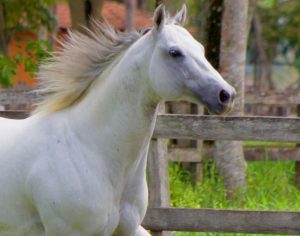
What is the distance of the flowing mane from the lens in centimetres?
519

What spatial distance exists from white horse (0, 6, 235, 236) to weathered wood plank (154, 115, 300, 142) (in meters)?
1.44

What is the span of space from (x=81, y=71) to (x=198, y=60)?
768 millimetres

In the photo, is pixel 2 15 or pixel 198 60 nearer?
pixel 198 60

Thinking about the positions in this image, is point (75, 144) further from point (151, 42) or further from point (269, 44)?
point (269, 44)

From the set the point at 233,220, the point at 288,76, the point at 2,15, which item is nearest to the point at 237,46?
the point at 233,220

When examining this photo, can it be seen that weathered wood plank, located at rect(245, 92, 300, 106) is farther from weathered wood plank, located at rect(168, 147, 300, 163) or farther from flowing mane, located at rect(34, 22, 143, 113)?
flowing mane, located at rect(34, 22, 143, 113)

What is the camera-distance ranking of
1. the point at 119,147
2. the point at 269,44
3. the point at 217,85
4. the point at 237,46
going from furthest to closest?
the point at 269,44 → the point at 237,46 → the point at 119,147 → the point at 217,85

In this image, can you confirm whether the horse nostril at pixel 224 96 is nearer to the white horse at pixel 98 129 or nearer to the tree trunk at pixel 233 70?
the white horse at pixel 98 129

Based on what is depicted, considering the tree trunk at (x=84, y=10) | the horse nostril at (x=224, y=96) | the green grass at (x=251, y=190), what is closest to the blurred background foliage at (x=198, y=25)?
the tree trunk at (x=84, y=10)

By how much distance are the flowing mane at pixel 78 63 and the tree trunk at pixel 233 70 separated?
4092 millimetres

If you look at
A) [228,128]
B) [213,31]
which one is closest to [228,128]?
[228,128]

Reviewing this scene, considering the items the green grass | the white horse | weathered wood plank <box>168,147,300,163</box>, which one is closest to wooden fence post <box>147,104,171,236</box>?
the green grass

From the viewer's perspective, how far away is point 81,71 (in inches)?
205

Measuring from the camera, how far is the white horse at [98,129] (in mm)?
4840
